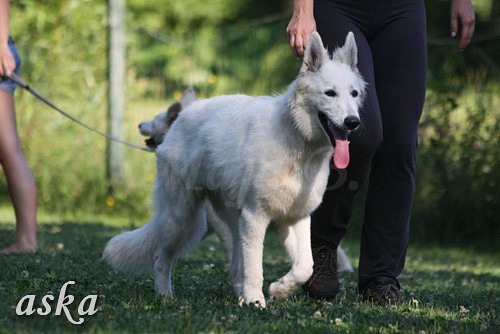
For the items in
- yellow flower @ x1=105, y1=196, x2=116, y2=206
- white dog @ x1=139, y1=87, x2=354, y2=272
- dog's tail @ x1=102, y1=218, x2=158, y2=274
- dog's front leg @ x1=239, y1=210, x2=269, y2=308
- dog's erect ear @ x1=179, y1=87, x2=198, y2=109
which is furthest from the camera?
yellow flower @ x1=105, y1=196, x2=116, y2=206

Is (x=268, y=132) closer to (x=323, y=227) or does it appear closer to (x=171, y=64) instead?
(x=323, y=227)

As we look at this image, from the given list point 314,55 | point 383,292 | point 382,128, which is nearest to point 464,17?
point 382,128

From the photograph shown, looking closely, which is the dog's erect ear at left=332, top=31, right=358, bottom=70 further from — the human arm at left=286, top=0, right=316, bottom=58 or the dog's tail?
the dog's tail

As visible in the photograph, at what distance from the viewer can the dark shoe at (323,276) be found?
448 centimetres

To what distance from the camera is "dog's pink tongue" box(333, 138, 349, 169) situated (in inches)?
156

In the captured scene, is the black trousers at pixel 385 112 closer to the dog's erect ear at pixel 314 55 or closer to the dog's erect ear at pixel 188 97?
the dog's erect ear at pixel 314 55

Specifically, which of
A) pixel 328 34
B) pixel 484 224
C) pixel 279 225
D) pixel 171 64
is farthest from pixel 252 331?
pixel 171 64

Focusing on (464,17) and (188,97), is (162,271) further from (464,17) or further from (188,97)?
(188,97)

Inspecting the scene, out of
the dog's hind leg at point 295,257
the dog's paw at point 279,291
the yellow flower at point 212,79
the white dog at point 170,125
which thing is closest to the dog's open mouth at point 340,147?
the dog's hind leg at point 295,257

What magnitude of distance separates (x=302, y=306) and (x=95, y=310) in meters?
1.07

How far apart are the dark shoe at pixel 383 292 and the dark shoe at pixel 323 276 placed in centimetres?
19

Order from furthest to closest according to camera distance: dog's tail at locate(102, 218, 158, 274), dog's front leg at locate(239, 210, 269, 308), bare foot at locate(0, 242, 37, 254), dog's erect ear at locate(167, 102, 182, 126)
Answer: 1. dog's erect ear at locate(167, 102, 182, 126)
2. bare foot at locate(0, 242, 37, 254)
3. dog's tail at locate(102, 218, 158, 274)
4. dog's front leg at locate(239, 210, 269, 308)

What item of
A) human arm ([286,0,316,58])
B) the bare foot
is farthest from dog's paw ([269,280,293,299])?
the bare foot

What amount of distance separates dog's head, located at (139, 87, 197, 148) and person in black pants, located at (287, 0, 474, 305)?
280 cm
